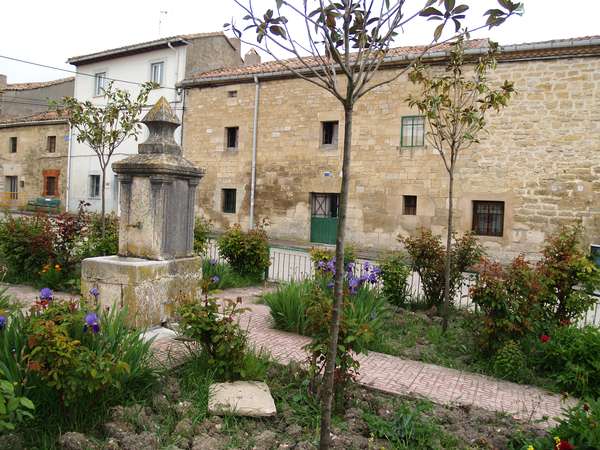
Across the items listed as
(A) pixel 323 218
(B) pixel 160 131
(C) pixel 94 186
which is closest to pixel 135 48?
(C) pixel 94 186

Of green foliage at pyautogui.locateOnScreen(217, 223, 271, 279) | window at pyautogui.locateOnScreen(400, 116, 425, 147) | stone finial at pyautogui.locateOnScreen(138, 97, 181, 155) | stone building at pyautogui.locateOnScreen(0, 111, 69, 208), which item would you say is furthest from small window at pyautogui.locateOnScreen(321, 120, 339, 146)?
stone building at pyautogui.locateOnScreen(0, 111, 69, 208)

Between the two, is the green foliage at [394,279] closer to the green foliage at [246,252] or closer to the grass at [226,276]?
the green foliage at [246,252]

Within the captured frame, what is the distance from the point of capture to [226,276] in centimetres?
864

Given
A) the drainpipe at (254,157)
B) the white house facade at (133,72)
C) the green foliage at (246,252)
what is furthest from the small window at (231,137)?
the green foliage at (246,252)

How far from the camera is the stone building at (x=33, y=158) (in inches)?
1016

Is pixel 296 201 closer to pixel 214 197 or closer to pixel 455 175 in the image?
pixel 214 197

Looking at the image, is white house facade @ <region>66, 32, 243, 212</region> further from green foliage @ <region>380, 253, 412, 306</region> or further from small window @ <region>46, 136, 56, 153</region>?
green foliage @ <region>380, 253, 412, 306</region>

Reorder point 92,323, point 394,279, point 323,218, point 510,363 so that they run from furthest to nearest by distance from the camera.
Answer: point 323,218
point 394,279
point 510,363
point 92,323

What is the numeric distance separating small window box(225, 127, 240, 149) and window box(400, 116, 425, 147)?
22.7 feet

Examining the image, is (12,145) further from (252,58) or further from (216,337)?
(216,337)

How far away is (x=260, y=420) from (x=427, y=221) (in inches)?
502

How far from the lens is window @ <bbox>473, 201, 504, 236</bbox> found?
47.7 ft

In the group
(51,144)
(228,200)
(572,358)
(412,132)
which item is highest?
(51,144)

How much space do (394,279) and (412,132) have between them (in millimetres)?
9351
